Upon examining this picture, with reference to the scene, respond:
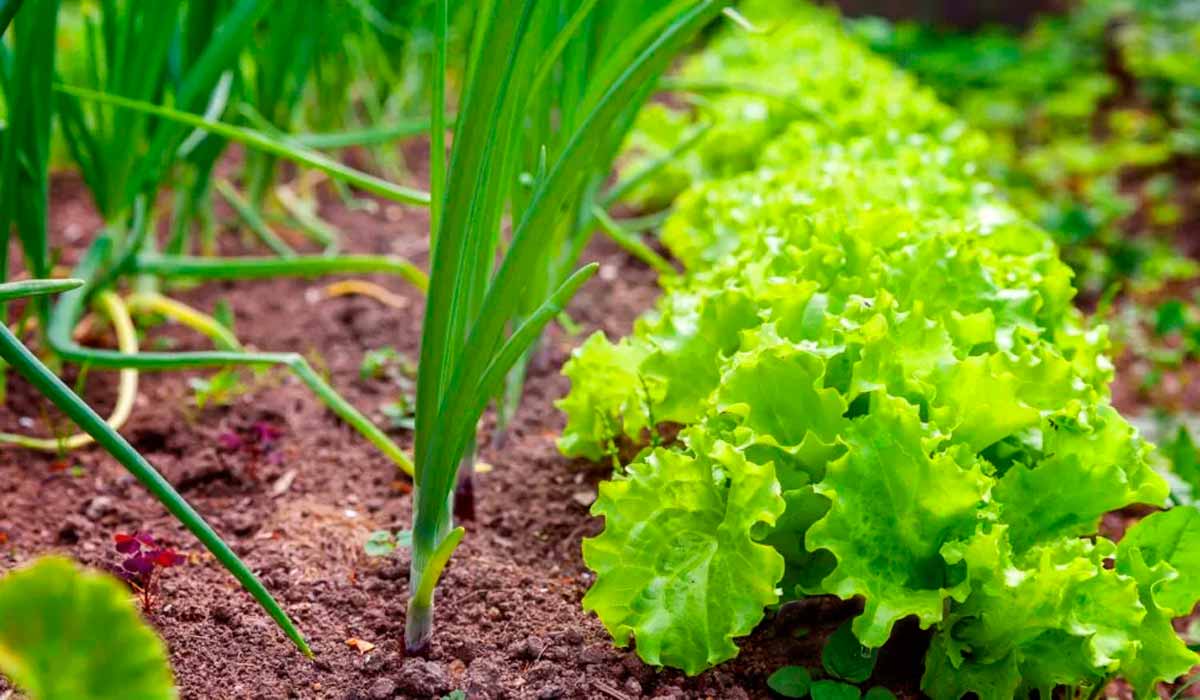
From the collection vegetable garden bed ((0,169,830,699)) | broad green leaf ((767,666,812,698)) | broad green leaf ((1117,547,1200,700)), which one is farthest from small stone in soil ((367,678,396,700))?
broad green leaf ((1117,547,1200,700))

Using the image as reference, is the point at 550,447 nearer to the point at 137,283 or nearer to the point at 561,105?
the point at 561,105

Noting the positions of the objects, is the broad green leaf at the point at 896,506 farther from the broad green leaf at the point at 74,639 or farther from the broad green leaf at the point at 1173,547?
the broad green leaf at the point at 74,639

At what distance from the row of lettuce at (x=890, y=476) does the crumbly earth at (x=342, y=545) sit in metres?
0.09

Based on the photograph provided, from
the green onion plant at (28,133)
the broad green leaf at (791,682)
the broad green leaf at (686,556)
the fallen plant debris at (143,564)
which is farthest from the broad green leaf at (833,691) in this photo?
the fallen plant debris at (143,564)

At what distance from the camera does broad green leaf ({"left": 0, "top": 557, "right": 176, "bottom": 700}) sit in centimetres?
81

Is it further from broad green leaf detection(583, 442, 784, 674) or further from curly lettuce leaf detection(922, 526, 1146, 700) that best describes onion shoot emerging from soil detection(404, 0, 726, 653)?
curly lettuce leaf detection(922, 526, 1146, 700)

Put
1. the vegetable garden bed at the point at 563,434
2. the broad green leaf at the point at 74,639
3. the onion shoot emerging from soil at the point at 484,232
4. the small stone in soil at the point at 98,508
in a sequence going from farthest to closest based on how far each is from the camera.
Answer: the small stone in soil at the point at 98,508 → the vegetable garden bed at the point at 563,434 → the onion shoot emerging from soil at the point at 484,232 → the broad green leaf at the point at 74,639

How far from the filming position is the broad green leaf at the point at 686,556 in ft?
4.87

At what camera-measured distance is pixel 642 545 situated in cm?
156

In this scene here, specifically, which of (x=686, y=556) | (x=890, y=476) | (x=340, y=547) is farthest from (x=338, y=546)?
(x=890, y=476)

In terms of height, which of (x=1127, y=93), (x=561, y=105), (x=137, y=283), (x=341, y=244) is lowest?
(x=1127, y=93)

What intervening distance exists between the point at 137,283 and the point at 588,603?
5.31 ft

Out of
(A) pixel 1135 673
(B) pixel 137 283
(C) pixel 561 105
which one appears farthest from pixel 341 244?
(A) pixel 1135 673

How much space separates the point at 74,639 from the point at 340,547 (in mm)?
1067
